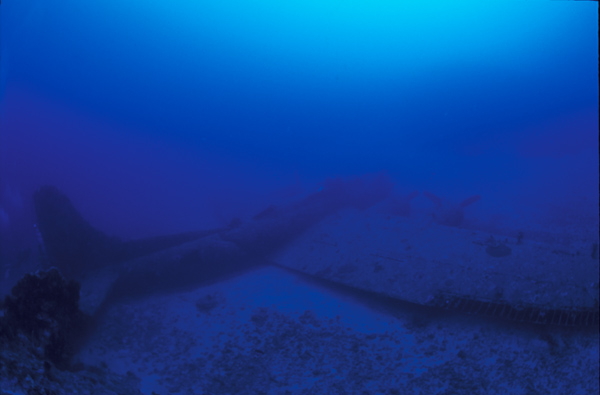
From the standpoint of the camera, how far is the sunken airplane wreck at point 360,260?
6062 millimetres

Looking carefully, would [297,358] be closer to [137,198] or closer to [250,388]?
[250,388]

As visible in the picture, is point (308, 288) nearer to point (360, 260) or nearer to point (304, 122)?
point (360, 260)

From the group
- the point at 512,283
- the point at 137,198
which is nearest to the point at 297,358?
the point at 512,283

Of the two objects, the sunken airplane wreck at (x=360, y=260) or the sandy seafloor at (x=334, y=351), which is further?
the sunken airplane wreck at (x=360, y=260)

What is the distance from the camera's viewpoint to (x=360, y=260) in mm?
8508

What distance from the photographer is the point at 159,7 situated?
141500 mm

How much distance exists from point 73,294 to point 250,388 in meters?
3.43

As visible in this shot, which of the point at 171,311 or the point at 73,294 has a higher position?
the point at 73,294

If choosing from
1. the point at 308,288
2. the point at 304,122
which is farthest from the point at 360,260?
the point at 304,122

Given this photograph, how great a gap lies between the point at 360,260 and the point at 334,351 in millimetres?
2915

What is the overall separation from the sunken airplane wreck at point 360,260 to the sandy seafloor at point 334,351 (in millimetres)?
543

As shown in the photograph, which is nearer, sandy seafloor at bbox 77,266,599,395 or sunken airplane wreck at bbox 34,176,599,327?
sandy seafloor at bbox 77,266,599,395

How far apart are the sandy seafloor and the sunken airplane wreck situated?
1.78ft

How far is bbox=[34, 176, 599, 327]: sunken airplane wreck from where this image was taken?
19.9 ft
